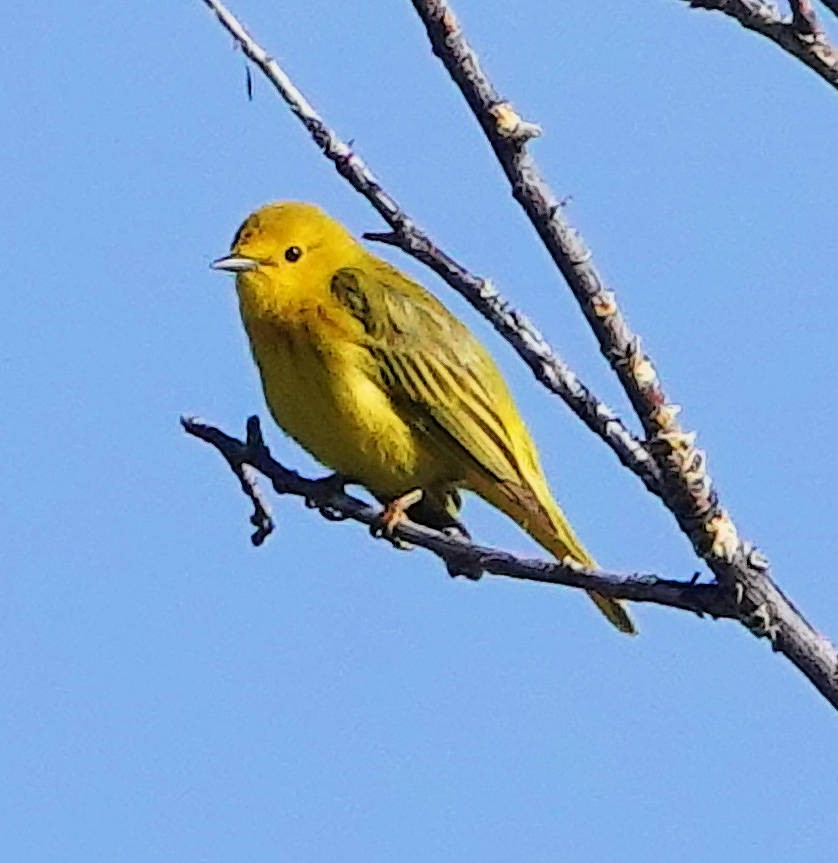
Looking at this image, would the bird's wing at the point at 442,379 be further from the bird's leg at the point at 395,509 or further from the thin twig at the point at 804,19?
the thin twig at the point at 804,19

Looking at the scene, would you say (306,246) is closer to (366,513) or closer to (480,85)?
(366,513)

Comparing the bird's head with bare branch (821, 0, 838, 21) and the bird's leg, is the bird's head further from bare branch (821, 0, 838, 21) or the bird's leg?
bare branch (821, 0, 838, 21)

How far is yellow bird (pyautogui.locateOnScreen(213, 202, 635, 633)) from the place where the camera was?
19.9 feet

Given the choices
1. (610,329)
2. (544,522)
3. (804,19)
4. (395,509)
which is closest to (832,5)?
(804,19)

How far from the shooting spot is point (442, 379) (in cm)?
630

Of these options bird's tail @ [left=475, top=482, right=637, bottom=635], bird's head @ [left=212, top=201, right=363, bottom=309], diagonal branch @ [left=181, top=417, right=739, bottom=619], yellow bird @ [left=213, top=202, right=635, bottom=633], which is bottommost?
diagonal branch @ [left=181, top=417, right=739, bottom=619]

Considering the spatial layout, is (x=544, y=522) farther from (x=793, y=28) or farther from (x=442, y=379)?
(x=793, y=28)

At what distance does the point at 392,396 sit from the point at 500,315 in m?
3.69

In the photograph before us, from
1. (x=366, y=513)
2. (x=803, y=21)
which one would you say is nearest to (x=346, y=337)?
(x=366, y=513)

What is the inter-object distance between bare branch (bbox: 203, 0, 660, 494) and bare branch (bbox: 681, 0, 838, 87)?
0.47 meters

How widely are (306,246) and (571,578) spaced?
4102 mm

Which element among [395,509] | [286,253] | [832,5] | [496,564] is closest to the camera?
[832,5]

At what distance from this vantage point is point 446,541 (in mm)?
3156

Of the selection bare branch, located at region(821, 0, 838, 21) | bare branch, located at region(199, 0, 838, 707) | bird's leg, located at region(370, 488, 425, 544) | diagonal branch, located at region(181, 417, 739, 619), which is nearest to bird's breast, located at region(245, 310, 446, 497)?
bird's leg, located at region(370, 488, 425, 544)
